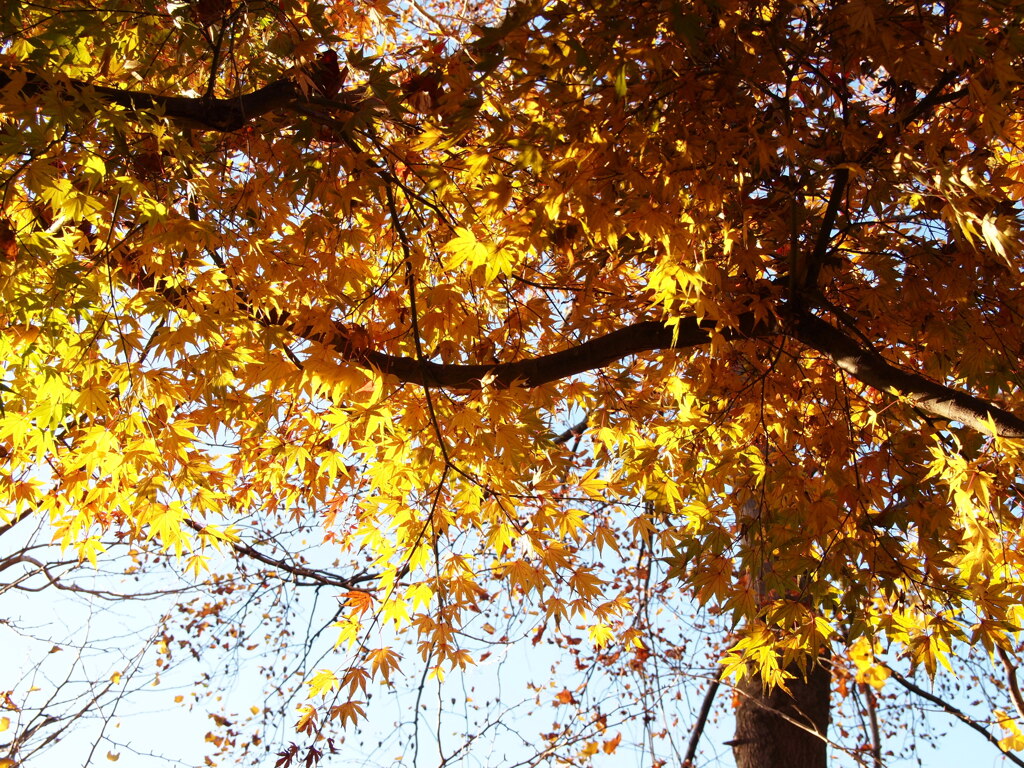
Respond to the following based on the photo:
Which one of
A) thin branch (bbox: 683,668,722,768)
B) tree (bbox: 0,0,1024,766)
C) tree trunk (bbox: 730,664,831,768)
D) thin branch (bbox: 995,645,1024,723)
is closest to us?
tree (bbox: 0,0,1024,766)

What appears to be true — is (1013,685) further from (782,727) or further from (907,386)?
(907,386)

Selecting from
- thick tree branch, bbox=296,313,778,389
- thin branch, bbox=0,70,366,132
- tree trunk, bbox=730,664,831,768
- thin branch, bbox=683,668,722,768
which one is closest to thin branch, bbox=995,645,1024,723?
tree trunk, bbox=730,664,831,768

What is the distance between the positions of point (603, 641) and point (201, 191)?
220 cm

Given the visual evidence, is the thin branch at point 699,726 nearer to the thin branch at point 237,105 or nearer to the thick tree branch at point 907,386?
the thick tree branch at point 907,386

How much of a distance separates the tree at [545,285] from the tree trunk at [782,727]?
51.8 inches

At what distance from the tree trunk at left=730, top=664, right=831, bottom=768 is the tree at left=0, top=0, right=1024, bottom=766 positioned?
1.31 metres

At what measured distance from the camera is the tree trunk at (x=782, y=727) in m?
4.05

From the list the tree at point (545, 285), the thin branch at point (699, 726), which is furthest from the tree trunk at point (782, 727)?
the tree at point (545, 285)

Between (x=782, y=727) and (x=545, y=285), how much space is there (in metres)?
2.81

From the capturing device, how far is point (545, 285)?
3.17 metres

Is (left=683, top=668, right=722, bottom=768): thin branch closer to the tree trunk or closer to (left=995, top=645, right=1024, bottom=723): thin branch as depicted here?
the tree trunk

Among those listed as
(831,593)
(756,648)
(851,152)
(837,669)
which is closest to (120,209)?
(851,152)

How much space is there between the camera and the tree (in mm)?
2098

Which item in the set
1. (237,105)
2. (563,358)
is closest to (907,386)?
(563,358)
